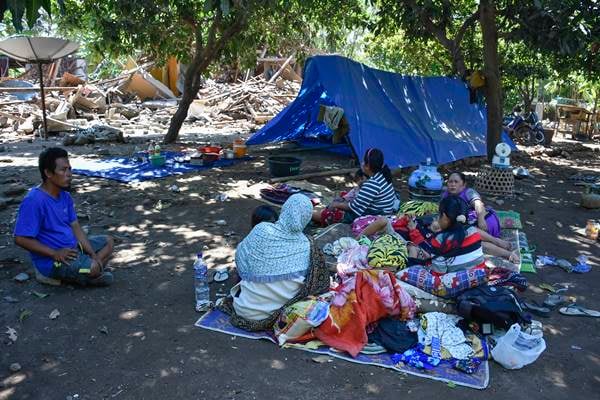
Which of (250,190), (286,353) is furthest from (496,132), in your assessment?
(286,353)

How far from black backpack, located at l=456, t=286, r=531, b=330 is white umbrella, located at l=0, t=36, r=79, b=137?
1090 centimetres

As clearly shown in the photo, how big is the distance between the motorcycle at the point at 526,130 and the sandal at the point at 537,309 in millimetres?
10961

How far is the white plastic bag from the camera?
9.82 ft

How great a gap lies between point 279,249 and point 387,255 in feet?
3.46

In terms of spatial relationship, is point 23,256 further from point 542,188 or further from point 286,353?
point 542,188

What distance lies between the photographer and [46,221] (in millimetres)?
3791

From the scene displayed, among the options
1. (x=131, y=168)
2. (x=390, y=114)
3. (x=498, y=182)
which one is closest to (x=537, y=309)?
(x=498, y=182)

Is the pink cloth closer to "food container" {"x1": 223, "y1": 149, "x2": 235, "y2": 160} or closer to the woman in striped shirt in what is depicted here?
the woman in striped shirt

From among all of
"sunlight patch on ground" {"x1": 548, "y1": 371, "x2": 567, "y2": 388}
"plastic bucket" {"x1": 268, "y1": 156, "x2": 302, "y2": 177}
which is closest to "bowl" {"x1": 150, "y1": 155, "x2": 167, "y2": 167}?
"plastic bucket" {"x1": 268, "y1": 156, "x2": 302, "y2": 177}

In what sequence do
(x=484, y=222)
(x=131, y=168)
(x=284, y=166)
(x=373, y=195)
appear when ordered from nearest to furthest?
1. (x=484, y=222)
2. (x=373, y=195)
3. (x=284, y=166)
4. (x=131, y=168)

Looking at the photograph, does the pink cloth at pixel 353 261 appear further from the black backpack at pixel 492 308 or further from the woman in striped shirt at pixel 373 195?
the woman in striped shirt at pixel 373 195

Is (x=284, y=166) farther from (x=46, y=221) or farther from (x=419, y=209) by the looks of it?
(x=46, y=221)

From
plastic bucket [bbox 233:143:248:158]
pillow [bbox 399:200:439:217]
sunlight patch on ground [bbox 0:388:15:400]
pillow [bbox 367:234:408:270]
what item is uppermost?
plastic bucket [bbox 233:143:248:158]

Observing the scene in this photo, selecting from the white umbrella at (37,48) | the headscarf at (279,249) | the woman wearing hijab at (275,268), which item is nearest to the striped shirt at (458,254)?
the woman wearing hijab at (275,268)
